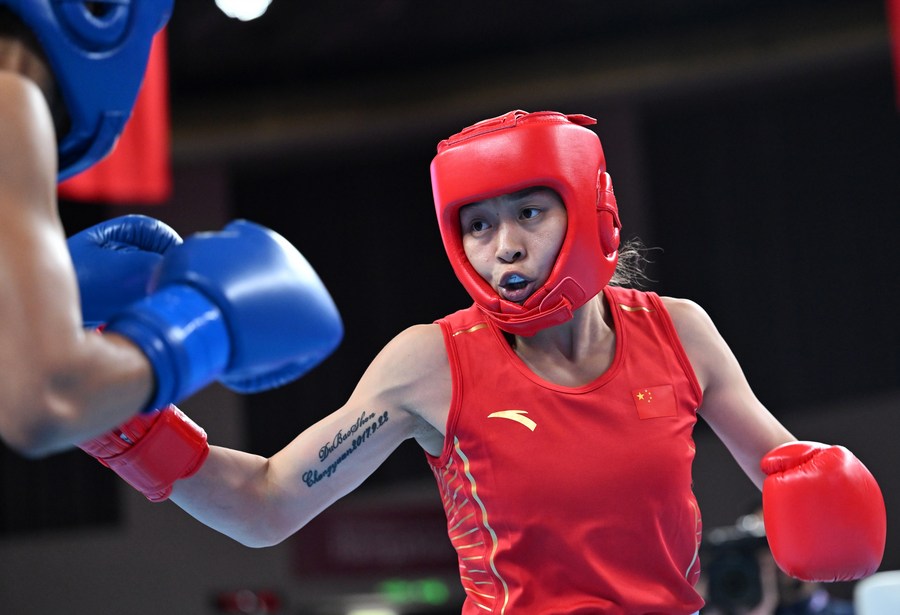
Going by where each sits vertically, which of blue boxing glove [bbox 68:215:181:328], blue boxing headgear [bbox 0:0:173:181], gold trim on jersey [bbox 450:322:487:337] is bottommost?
gold trim on jersey [bbox 450:322:487:337]

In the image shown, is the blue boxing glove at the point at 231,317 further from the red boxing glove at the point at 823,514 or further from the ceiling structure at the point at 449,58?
the ceiling structure at the point at 449,58

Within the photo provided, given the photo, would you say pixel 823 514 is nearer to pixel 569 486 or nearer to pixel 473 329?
pixel 569 486

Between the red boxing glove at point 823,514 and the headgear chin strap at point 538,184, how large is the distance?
0.49 m

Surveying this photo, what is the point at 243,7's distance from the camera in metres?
6.11

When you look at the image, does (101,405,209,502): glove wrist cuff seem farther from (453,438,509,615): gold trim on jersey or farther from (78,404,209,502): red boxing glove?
(453,438,509,615): gold trim on jersey

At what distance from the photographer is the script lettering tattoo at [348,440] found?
6.09ft

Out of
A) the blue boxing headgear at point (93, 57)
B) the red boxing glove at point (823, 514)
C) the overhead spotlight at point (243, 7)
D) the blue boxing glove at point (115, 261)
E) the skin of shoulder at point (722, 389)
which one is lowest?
the red boxing glove at point (823, 514)

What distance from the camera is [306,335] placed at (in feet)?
4.56

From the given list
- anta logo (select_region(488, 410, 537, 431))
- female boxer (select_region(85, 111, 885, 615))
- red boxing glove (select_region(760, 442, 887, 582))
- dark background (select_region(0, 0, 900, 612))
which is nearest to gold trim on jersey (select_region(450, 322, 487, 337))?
female boxer (select_region(85, 111, 885, 615))

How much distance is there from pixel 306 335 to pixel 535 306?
0.55m

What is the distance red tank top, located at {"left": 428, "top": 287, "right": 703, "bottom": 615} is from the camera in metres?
1.72

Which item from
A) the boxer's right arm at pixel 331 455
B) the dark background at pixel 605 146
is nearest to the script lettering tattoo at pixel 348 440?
the boxer's right arm at pixel 331 455

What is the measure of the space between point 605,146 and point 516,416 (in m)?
5.68

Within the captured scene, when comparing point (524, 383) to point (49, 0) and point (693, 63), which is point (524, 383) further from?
point (693, 63)
